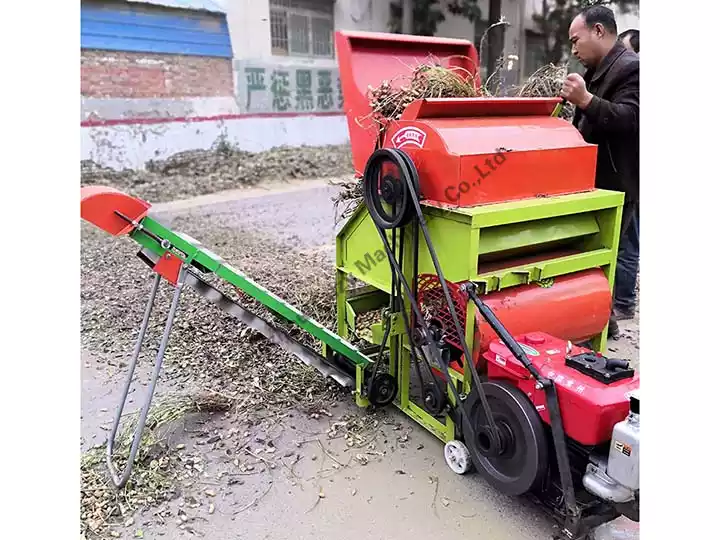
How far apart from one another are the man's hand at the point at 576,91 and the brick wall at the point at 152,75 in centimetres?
897

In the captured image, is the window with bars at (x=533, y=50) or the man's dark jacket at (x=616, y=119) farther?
the window with bars at (x=533, y=50)

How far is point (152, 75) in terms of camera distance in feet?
36.7

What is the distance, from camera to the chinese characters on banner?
40.7ft

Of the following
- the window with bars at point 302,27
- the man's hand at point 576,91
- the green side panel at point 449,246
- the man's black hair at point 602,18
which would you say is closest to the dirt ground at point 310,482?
the green side panel at point 449,246

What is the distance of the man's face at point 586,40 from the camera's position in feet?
11.9

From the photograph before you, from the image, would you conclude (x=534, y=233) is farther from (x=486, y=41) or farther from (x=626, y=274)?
(x=486, y=41)

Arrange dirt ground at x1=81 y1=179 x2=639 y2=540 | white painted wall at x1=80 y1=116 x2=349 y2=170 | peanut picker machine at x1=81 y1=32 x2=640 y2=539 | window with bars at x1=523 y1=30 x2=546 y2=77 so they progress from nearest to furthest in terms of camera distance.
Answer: peanut picker machine at x1=81 y1=32 x2=640 y2=539 < dirt ground at x1=81 y1=179 x2=639 y2=540 < white painted wall at x1=80 y1=116 x2=349 y2=170 < window with bars at x1=523 y1=30 x2=546 y2=77

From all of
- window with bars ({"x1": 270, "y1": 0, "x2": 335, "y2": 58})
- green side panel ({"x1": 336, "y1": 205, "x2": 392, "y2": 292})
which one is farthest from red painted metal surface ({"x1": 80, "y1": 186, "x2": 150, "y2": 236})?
window with bars ({"x1": 270, "y1": 0, "x2": 335, "y2": 58})

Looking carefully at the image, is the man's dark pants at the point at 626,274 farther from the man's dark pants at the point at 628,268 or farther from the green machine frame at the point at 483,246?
the green machine frame at the point at 483,246

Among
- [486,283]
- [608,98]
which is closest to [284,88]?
[608,98]

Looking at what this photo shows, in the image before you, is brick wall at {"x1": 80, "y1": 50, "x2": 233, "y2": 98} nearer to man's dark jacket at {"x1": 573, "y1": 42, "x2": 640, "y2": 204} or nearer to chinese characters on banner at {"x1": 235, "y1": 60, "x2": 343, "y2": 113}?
chinese characters on banner at {"x1": 235, "y1": 60, "x2": 343, "y2": 113}

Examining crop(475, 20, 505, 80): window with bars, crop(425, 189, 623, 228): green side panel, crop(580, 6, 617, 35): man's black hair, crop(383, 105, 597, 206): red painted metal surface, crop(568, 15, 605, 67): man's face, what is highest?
crop(475, 20, 505, 80): window with bars

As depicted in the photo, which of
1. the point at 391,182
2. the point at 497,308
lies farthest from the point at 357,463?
the point at 391,182

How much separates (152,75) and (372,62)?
9023 millimetres
